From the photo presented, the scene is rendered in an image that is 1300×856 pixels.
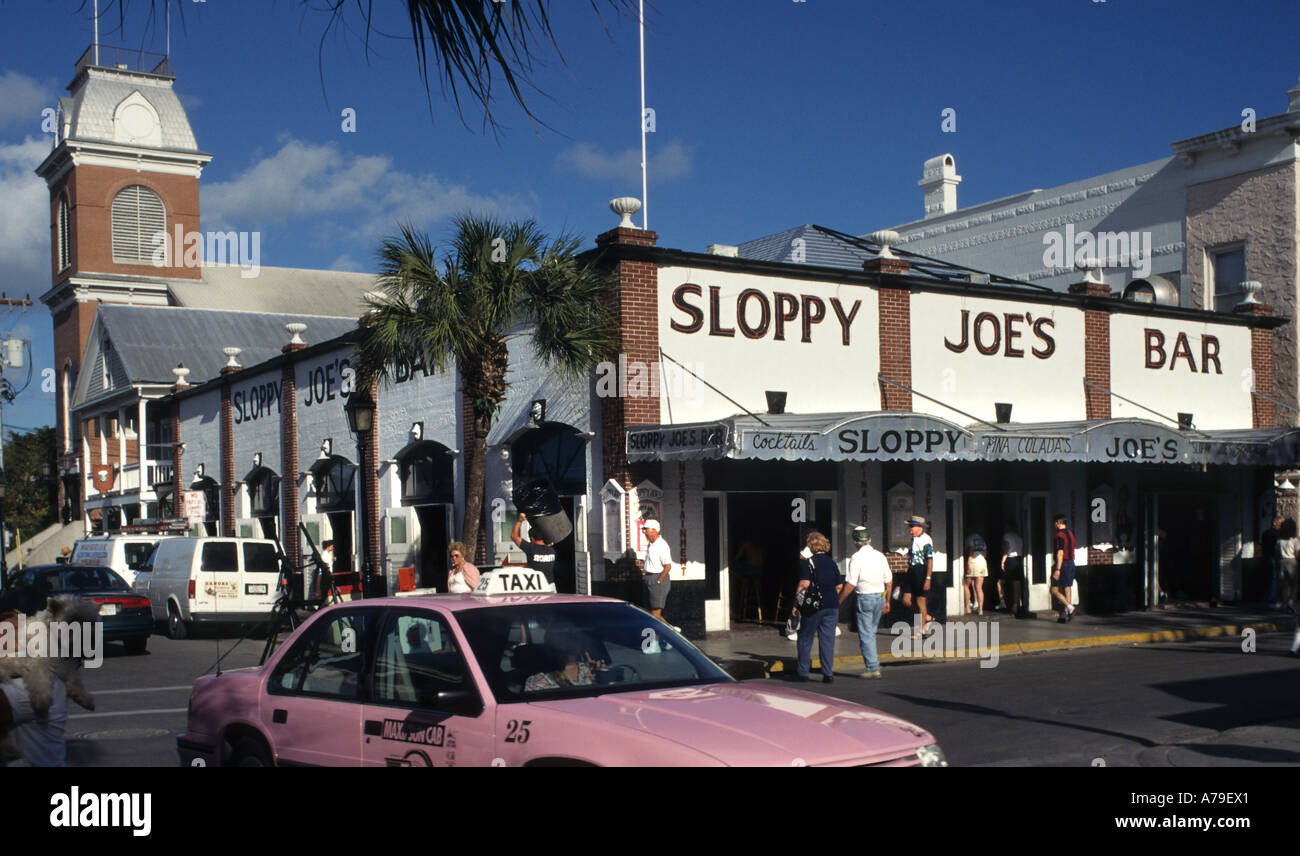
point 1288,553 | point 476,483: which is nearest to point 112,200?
point 476,483

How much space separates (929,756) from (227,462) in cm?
3216

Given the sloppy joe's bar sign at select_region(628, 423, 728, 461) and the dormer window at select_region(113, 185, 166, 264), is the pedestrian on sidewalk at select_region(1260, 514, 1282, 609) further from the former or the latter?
the dormer window at select_region(113, 185, 166, 264)

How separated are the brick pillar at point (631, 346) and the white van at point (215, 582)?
8.19 meters

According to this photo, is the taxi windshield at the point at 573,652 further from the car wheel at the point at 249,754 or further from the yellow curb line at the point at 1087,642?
the yellow curb line at the point at 1087,642

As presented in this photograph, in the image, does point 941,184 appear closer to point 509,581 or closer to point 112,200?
point 509,581

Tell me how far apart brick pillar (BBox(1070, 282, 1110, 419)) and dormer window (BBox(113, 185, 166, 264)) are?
48862 millimetres

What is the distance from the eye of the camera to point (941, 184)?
1563 inches

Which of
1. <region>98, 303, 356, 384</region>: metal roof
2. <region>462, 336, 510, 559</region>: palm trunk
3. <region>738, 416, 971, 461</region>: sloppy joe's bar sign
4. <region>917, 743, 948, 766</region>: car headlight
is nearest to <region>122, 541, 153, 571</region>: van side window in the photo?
<region>462, 336, 510, 559</region>: palm trunk

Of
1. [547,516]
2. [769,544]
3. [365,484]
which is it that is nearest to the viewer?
[547,516]

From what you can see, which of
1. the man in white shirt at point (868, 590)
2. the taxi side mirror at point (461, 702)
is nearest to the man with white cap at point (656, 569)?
the man in white shirt at point (868, 590)

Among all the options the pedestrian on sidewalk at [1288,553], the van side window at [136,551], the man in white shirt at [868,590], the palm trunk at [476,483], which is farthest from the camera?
the van side window at [136,551]

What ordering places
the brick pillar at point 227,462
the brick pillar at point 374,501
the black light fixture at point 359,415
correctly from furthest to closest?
the brick pillar at point 227,462 < the brick pillar at point 374,501 < the black light fixture at point 359,415

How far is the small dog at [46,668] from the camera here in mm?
6559
